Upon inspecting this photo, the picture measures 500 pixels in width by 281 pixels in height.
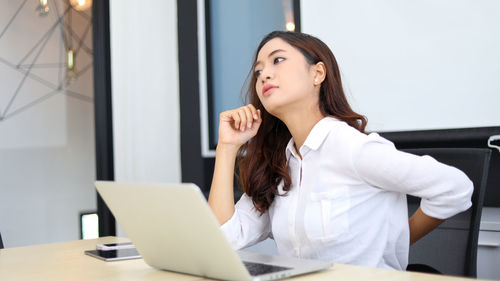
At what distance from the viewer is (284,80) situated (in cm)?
173

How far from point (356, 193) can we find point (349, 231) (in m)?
0.10

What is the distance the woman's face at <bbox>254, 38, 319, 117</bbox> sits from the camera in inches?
67.4

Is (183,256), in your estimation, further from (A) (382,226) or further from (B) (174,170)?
(B) (174,170)

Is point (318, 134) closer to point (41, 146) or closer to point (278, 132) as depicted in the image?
point (278, 132)

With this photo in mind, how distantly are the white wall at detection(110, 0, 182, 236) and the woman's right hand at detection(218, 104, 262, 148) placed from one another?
1.84 m

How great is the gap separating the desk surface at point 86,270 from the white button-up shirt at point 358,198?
0.43 m

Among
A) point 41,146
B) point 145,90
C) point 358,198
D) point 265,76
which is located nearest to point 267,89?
point 265,76

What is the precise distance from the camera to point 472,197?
57.2 inches

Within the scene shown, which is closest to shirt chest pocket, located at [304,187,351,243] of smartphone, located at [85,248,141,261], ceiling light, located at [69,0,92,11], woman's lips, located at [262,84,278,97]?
woman's lips, located at [262,84,278,97]

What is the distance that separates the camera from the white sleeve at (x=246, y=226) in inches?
65.8

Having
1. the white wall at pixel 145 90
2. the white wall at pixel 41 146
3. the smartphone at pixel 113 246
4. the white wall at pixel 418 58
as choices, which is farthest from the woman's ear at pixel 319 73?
the white wall at pixel 41 146

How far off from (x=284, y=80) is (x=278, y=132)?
239mm

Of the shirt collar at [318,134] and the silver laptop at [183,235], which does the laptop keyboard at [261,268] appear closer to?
the silver laptop at [183,235]

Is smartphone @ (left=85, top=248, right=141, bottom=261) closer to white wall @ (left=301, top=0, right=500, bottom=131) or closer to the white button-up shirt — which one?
the white button-up shirt
